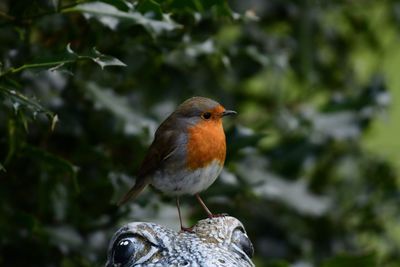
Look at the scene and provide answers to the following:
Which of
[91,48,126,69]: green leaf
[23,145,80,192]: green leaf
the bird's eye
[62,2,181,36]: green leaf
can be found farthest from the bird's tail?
[91,48,126,69]: green leaf

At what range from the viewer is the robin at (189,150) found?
4180 mm

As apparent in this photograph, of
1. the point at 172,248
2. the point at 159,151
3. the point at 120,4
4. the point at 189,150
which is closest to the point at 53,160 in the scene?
the point at 159,151

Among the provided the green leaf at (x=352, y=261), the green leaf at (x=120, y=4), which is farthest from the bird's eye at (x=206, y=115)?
the green leaf at (x=352, y=261)

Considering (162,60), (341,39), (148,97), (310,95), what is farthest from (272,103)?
(162,60)

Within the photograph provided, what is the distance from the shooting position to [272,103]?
7.12 m

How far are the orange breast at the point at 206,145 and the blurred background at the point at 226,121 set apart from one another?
0.35 m

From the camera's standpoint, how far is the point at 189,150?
4258 millimetres

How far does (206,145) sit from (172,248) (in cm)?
50

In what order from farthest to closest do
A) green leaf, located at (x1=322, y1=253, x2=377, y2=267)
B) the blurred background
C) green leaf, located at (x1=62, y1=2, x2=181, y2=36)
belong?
green leaf, located at (x1=322, y1=253, x2=377, y2=267) → the blurred background → green leaf, located at (x1=62, y1=2, x2=181, y2=36)

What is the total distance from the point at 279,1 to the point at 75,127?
204cm

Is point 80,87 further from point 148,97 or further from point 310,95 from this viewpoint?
point 310,95

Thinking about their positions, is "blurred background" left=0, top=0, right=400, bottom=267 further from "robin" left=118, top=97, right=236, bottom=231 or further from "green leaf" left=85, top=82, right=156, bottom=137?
"robin" left=118, top=97, right=236, bottom=231

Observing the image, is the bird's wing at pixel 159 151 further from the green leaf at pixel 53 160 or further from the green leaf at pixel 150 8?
the green leaf at pixel 150 8

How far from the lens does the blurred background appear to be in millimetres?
4574
